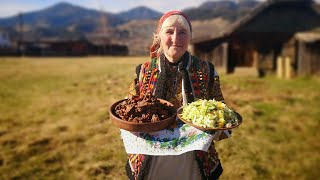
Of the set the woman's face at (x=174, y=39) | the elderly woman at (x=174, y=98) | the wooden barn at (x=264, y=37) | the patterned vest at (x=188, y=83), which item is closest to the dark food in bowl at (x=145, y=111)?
the elderly woman at (x=174, y=98)

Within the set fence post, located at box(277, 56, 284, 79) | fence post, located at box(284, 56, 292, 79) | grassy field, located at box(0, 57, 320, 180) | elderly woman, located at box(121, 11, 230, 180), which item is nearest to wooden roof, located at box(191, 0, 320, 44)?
fence post, located at box(277, 56, 284, 79)

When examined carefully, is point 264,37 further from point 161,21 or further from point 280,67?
point 161,21

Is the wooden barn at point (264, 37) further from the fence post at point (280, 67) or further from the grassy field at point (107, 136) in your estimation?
the grassy field at point (107, 136)

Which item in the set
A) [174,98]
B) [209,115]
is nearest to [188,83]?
[174,98]

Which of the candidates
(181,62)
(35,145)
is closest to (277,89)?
(35,145)

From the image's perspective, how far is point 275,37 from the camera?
2181 cm

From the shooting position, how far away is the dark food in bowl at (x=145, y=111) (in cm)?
291

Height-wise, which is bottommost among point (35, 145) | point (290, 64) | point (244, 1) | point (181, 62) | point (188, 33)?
point (35, 145)

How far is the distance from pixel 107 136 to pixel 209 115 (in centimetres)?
622

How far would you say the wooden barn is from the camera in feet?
70.6

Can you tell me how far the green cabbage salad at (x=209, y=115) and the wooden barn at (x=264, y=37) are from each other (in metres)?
18.8

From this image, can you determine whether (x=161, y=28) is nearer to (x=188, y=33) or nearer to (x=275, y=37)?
(x=188, y=33)

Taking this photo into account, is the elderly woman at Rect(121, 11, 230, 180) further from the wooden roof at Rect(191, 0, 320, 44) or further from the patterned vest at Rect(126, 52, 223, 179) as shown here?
the wooden roof at Rect(191, 0, 320, 44)

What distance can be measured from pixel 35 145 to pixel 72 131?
1215 mm
